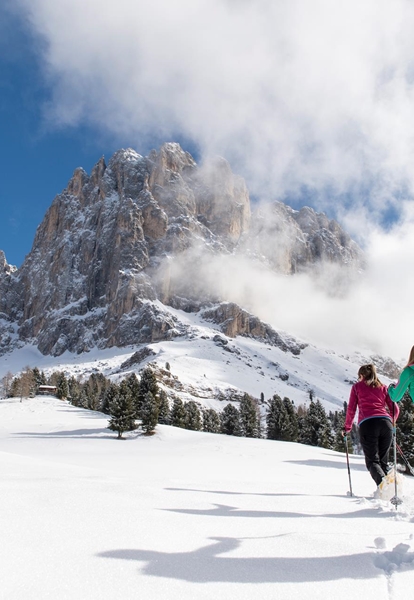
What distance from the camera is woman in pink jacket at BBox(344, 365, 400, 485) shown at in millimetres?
7031

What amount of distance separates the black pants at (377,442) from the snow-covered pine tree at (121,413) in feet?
102

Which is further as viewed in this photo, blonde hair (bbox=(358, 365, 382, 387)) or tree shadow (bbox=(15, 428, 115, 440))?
tree shadow (bbox=(15, 428, 115, 440))

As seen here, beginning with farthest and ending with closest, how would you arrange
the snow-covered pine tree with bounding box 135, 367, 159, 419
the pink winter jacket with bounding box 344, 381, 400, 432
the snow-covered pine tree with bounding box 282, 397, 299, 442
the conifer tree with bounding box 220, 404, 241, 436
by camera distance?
the conifer tree with bounding box 220, 404, 241, 436 → the snow-covered pine tree with bounding box 282, 397, 299, 442 → the snow-covered pine tree with bounding box 135, 367, 159, 419 → the pink winter jacket with bounding box 344, 381, 400, 432

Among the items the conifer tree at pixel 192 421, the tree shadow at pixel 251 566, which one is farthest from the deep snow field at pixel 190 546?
the conifer tree at pixel 192 421

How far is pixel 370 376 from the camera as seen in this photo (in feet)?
24.7

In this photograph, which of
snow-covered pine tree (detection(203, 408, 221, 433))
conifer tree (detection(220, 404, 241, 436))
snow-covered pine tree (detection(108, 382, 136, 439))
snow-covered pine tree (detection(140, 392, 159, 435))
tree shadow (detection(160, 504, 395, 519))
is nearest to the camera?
tree shadow (detection(160, 504, 395, 519))

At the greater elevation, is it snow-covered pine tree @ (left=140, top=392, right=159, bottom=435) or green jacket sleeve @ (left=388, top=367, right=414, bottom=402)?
green jacket sleeve @ (left=388, top=367, right=414, bottom=402)

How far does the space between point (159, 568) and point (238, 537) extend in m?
1.10

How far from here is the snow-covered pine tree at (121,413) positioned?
35281 millimetres

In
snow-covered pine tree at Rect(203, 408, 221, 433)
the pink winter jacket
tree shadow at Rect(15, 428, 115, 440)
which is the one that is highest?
the pink winter jacket

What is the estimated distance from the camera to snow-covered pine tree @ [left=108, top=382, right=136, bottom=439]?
3528cm

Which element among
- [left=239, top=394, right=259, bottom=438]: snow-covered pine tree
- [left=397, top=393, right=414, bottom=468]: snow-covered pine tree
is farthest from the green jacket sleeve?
[left=239, top=394, right=259, bottom=438]: snow-covered pine tree

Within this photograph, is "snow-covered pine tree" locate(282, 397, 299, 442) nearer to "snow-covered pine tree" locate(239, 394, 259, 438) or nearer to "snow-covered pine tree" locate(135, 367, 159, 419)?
"snow-covered pine tree" locate(239, 394, 259, 438)

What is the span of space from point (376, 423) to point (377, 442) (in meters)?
0.33
